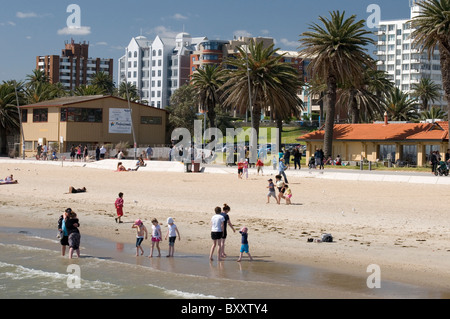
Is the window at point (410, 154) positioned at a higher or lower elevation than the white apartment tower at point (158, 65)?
lower

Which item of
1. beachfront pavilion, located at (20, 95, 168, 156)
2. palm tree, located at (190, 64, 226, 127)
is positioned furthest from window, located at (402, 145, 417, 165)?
beachfront pavilion, located at (20, 95, 168, 156)

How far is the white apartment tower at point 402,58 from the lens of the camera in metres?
150

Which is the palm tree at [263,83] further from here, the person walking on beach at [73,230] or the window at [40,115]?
the person walking on beach at [73,230]

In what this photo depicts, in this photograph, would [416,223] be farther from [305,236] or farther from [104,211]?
[104,211]

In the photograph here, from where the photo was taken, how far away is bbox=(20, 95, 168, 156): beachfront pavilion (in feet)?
220

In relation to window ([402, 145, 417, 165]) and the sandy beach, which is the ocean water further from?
window ([402, 145, 417, 165])

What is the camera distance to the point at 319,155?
47.3 metres

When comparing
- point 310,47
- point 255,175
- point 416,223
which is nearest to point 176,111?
point 310,47

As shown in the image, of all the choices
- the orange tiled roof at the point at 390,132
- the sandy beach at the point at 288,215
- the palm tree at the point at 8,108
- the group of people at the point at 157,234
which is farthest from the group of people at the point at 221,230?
the palm tree at the point at 8,108

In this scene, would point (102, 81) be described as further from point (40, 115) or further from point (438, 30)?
point (438, 30)

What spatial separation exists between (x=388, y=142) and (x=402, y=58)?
353 ft

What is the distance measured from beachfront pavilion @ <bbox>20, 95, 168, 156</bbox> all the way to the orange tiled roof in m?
21.2

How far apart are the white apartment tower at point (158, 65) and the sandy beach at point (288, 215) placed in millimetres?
110580
